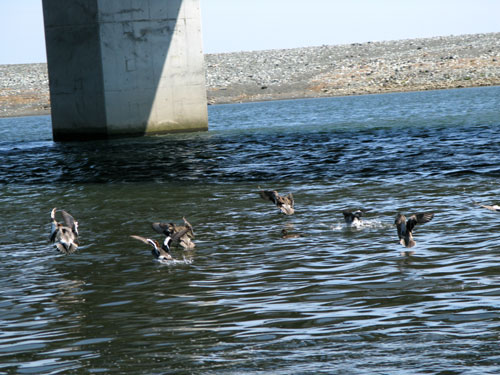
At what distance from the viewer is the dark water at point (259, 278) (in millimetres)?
6582

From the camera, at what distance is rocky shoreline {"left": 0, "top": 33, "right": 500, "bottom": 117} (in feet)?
279

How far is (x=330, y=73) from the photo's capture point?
3688 inches

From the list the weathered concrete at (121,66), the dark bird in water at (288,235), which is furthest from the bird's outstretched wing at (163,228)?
the weathered concrete at (121,66)

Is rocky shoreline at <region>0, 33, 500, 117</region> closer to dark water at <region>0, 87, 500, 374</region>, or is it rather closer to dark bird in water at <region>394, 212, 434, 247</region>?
dark water at <region>0, 87, 500, 374</region>

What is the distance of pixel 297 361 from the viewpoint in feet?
20.7

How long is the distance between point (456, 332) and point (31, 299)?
4.63m

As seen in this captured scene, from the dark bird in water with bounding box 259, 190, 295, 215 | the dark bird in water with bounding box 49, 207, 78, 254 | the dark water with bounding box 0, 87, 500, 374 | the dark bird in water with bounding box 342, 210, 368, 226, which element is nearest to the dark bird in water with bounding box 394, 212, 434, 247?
the dark water with bounding box 0, 87, 500, 374

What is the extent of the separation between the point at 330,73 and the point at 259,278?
282 feet

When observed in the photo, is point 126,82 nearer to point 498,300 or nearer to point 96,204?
point 96,204

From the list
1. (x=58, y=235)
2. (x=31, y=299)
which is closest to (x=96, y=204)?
(x=58, y=235)

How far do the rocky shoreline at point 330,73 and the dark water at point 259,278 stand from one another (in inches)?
2508

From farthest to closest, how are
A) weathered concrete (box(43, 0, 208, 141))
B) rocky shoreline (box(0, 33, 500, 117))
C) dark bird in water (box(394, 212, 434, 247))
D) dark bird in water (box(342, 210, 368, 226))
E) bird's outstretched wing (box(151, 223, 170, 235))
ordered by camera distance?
rocky shoreline (box(0, 33, 500, 117)) < weathered concrete (box(43, 0, 208, 141)) < dark bird in water (box(342, 210, 368, 226)) < bird's outstretched wing (box(151, 223, 170, 235)) < dark bird in water (box(394, 212, 434, 247))

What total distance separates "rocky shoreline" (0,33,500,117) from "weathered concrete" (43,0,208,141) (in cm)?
4487

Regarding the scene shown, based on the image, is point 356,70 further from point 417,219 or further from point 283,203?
point 417,219
